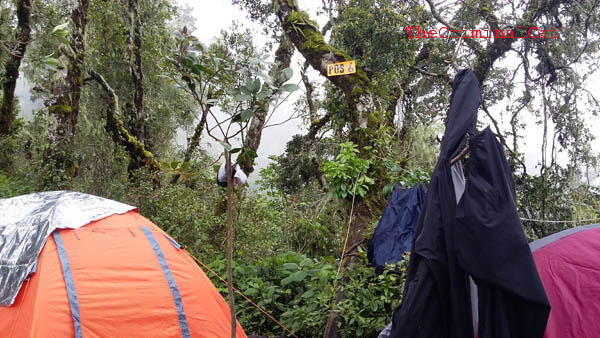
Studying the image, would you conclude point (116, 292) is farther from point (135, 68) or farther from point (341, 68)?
point (135, 68)

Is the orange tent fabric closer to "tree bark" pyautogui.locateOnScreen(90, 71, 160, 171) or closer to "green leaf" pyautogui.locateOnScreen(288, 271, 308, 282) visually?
"green leaf" pyautogui.locateOnScreen(288, 271, 308, 282)

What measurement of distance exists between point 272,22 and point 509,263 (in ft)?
21.6

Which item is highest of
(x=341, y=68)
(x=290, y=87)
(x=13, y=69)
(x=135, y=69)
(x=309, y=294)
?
(x=13, y=69)

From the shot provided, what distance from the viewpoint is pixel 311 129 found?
7684 millimetres

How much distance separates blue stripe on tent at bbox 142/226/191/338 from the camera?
9.53 feet

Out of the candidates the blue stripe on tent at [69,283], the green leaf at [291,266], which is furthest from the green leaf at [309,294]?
the blue stripe on tent at [69,283]

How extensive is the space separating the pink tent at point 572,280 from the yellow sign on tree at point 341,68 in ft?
8.72

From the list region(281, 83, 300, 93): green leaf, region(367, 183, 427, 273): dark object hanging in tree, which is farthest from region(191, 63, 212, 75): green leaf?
region(367, 183, 427, 273): dark object hanging in tree

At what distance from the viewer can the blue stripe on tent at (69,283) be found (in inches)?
98.9

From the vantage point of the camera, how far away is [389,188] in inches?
151

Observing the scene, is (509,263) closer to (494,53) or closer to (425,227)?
(425,227)

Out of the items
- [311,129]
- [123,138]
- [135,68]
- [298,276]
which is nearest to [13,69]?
[135,68]

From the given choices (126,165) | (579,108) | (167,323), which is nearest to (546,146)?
(579,108)

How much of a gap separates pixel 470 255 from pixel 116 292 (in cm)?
236
